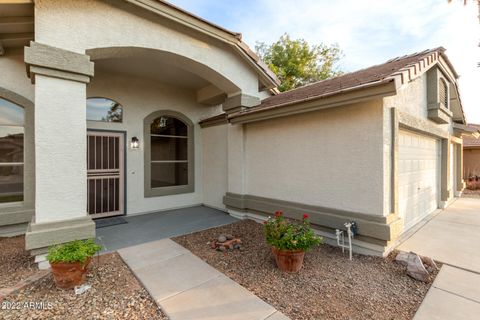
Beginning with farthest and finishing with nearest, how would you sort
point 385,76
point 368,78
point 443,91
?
point 443,91, point 368,78, point 385,76

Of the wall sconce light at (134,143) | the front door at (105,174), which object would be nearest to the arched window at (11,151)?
the front door at (105,174)

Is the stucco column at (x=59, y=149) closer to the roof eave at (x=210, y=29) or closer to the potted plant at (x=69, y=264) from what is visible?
the potted plant at (x=69, y=264)

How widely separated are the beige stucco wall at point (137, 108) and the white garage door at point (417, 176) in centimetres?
567

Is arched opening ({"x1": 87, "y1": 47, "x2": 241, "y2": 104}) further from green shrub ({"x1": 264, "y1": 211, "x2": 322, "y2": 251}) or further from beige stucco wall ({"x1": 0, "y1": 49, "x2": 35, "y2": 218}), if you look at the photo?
green shrub ({"x1": 264, "y1": 211, "x2": 322, "y2": 251})

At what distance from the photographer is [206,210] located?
8172mm

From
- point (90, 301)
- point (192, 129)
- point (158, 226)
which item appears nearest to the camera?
point (90, 301)

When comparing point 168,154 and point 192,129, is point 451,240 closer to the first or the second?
point 192,129

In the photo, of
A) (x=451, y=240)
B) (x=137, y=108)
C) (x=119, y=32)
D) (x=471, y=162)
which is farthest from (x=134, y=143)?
(x=471, y=162)

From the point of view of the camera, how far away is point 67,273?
3.23 metres

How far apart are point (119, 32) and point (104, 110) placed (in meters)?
3.13

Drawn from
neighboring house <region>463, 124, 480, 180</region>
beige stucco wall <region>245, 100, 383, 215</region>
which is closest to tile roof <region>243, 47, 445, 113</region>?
beige stucco wall <region>245, 100, 383, 215</region>

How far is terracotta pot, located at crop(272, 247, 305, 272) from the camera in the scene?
3.74 metres

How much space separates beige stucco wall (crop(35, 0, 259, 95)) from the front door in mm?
3261

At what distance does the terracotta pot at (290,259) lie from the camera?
374 cm
